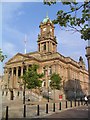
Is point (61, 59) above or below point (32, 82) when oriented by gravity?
above

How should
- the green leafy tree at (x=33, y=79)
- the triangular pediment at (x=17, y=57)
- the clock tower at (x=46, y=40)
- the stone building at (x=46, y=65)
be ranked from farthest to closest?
the clock tower at (x=46, y=40) < the triangular pediment at (x=17, y=57) < the stone building at (x=46, y=65) < the green leafy tree at (x=33, y=79)

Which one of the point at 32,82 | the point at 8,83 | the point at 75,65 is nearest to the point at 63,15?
the point at 32,82

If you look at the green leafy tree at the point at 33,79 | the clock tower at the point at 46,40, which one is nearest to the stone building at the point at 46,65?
the clock tower at the point at 46,40

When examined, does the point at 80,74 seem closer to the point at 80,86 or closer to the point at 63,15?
the point at 80,86

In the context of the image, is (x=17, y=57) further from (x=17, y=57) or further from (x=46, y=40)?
(x=46, y=40)

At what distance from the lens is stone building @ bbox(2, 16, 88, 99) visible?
246ft

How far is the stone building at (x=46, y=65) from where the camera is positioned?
246 feet

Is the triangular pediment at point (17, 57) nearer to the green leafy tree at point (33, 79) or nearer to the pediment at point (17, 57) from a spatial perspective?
the pediment at point (17, 57)

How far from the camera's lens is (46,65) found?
251 ft

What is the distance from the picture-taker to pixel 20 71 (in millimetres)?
82000

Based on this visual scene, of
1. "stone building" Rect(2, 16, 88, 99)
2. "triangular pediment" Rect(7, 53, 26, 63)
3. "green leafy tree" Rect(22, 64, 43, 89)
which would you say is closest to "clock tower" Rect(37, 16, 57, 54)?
"stone building" Rect(2, 16, 88, 99)

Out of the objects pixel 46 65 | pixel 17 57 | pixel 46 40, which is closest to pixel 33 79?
pixel 46 65

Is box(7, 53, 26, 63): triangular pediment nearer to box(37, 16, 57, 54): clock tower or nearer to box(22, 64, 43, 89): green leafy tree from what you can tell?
box(37, 16, 57, 54): clock tower

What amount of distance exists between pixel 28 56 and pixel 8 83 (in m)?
11.6
